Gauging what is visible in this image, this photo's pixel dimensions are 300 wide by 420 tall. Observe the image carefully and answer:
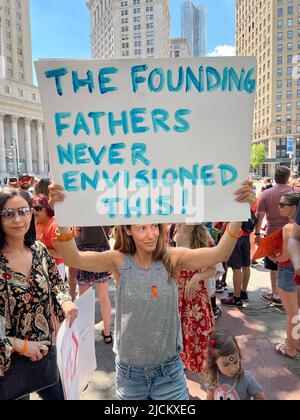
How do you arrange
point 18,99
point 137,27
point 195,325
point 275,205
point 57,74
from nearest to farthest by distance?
point 57,74
point 195,325
point 275,205
point 18,99
point 137,27

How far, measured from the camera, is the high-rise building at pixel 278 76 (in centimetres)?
6831

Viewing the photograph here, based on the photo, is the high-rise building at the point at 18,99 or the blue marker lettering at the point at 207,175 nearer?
the blue marker lettering at the point at 207,175

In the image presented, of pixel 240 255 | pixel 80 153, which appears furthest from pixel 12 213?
pixel 240 255

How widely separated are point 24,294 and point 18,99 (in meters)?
74.0

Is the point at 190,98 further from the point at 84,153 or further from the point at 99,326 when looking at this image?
the point at 99,326

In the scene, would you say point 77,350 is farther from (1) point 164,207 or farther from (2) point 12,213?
(1) point 164,207

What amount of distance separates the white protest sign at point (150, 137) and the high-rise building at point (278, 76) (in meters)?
70.1

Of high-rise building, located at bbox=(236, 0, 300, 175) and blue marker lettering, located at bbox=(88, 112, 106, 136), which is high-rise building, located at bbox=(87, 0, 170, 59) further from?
blue marker lettering, located at bbox=(88, 112, 106, 136)

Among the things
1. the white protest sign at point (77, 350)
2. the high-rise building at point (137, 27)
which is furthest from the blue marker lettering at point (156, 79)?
the high-rise building at point (137, 27)

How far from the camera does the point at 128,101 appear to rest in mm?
1570

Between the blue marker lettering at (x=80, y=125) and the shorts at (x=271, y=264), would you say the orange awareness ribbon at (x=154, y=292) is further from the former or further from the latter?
the shorts at (x=271, y=264)

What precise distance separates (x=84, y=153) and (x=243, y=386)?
69.2 inches

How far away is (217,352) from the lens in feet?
6.88
